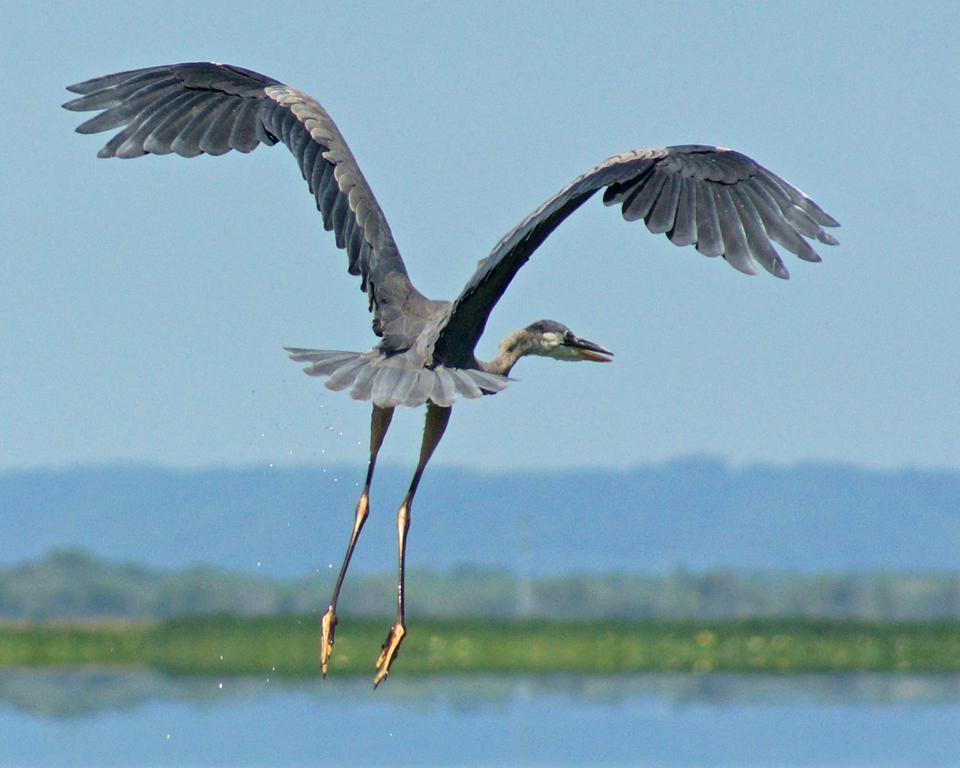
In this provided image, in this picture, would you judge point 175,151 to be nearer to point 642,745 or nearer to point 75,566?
point 642,745

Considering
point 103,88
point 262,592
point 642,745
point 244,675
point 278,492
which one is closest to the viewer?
point 103,88

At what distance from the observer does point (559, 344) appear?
11.3 metres

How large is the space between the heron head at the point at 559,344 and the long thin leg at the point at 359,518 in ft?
2.76

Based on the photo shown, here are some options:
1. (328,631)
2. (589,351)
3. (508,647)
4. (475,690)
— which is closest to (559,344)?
(589,351)

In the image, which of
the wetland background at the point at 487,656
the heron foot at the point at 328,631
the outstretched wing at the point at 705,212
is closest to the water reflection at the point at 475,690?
the wetland background at the point at 487,656

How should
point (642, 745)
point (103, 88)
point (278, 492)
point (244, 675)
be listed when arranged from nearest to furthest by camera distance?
point (103, 88)
point (642, 745)
point (244, 675)
point (278, 492)

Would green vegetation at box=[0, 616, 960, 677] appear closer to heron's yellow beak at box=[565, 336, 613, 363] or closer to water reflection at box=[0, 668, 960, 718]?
water reflection at box=[0, 668, 960, 718]

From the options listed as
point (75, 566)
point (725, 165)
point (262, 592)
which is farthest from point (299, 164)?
point (75, 566)

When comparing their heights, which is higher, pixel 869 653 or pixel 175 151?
pixel 175 151

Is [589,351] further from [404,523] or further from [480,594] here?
[480,594]

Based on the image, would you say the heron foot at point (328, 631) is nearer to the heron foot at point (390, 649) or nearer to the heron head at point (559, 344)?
the heron foot at point (390, 649)

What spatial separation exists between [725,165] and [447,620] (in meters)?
25.5

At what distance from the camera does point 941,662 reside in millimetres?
34094

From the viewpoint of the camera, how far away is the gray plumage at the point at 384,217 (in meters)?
10.1
